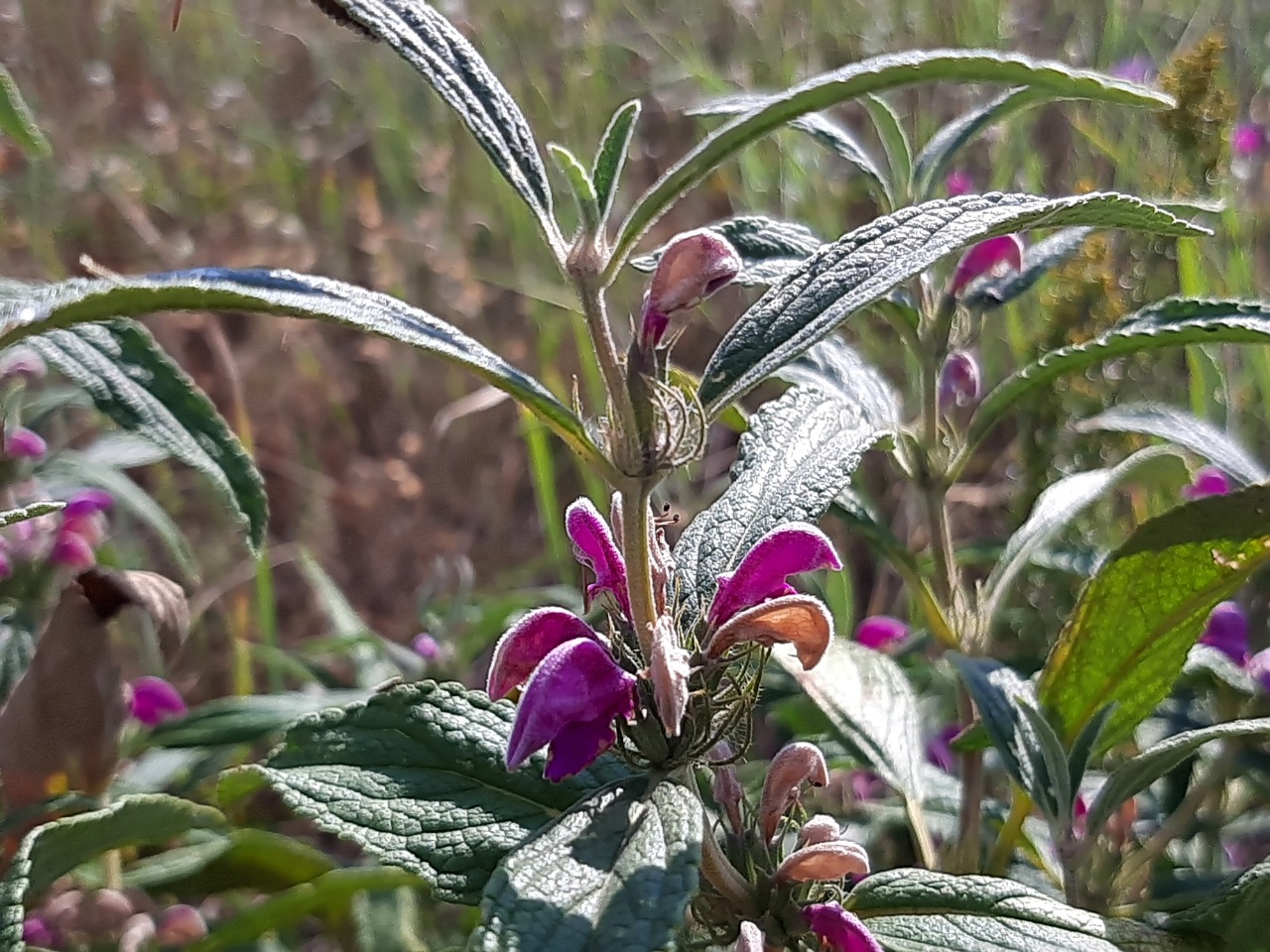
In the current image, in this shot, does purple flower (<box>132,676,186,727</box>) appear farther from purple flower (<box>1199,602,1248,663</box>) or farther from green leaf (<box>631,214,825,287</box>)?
purple flower (<box>1199,602,1248,663</box>)

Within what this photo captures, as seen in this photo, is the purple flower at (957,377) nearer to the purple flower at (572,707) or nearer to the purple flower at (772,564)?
the purple flower at (772,564)

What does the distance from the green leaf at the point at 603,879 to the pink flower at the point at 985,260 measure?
685 millimetres

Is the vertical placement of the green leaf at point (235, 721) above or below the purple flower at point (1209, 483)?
below

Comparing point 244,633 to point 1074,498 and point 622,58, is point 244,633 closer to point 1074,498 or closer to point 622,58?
point 1074,498

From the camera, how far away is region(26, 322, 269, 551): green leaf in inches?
35.0

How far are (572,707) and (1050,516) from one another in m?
0.65

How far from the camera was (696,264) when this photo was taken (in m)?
0.57

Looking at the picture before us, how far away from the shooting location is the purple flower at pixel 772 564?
62cm

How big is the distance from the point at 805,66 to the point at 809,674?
8.03ft

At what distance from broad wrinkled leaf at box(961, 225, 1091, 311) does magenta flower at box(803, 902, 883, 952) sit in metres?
0.62

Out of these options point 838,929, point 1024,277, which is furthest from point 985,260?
point 838,929

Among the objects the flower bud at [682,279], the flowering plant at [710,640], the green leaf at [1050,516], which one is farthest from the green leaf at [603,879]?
the green leaf at [1050,516]

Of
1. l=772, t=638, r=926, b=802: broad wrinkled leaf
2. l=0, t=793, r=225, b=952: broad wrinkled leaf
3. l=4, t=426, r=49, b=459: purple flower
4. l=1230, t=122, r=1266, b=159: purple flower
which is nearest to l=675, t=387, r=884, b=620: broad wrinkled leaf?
l=772, t=638, r=926, b=802: broad wrinkled leaf

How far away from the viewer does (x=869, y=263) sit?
1.91 feet
